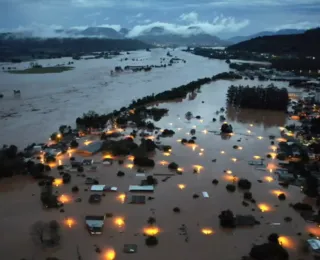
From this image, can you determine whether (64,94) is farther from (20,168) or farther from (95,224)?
(95,224)

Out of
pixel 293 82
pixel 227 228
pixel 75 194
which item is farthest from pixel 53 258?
pixel 293 82

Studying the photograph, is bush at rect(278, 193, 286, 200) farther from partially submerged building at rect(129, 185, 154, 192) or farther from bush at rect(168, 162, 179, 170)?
partially submerged building at rect(129, 185, 154, 192)

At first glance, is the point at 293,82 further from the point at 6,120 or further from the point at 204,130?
the point at 6,120

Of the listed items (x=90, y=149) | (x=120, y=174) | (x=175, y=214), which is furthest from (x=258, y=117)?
(x=175, y=214)

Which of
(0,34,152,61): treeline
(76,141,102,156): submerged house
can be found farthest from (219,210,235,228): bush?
(0,34,152,61): treeline

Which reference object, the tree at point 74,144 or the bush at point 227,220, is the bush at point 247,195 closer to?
the bush at point 227,220

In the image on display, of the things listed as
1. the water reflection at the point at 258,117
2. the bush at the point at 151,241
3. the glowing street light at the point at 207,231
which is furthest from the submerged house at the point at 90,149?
the water reflection at the point at 258,117
